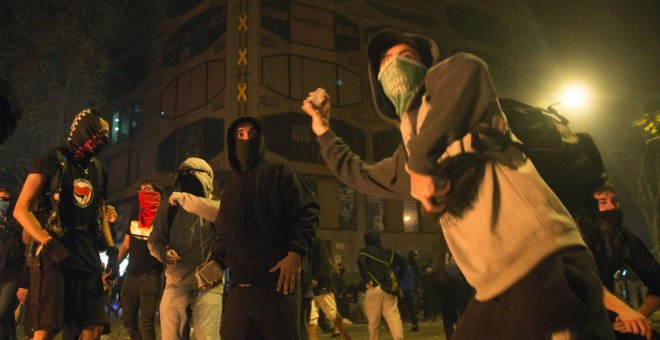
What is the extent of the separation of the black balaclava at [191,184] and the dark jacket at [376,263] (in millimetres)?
4976

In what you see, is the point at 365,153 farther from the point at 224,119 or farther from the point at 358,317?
the point at 358,317

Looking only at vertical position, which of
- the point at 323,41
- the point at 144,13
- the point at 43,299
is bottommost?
the point at 43,299

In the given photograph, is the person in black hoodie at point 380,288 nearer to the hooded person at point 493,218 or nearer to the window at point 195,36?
the hooded person at point 493,218

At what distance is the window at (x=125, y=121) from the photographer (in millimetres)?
29438

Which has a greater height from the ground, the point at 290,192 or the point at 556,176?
the point at 290,192

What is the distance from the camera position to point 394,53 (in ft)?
7.97

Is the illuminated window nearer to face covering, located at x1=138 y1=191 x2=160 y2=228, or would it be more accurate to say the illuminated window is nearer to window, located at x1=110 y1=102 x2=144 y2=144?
window, located at x1=110 y1=102 x2=144 y2=144

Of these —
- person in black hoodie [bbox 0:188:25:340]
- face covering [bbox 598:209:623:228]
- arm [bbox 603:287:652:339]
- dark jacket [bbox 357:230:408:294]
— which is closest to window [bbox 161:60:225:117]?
dark jacket [bbox 357:230:408:294]

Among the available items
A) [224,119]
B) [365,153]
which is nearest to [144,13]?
[224,119]

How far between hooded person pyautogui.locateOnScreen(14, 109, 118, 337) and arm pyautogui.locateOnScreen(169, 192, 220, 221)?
2.36 ft

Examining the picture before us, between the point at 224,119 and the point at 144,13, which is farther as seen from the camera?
the point at 144,13

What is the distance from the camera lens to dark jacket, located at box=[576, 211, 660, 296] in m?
3.93

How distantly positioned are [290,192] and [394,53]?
5.14 ft

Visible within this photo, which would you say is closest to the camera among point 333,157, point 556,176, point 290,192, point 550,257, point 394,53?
point 550,257
